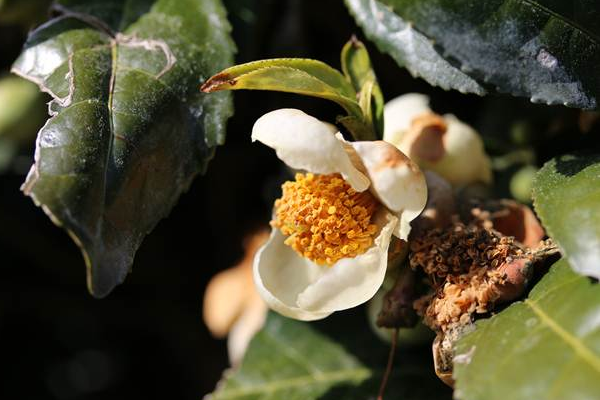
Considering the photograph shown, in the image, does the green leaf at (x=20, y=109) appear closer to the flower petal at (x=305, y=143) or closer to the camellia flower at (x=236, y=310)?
the camellia flower at (x=236, y=310)

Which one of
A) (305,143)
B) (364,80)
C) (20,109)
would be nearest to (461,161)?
(364,80)

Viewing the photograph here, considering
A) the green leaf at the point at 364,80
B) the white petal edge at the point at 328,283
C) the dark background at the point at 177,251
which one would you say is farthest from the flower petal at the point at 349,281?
the dark background at the point at 177,251

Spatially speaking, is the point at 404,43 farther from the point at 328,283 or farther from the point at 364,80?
the point at 328,283

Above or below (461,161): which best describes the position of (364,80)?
above

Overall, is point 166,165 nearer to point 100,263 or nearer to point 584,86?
point 100,263

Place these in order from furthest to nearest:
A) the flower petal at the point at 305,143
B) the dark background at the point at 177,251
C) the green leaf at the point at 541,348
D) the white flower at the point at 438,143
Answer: the dark background at the point at 177,251 < the white flower at the point at 438,143 < the flower petal at the point at 305,143 < the green leaf at the point at 541,348

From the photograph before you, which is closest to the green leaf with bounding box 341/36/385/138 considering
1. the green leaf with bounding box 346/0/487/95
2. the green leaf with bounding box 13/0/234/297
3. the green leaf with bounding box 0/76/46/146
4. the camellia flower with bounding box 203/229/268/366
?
the green leaf with bounding box 346/0/487/95
